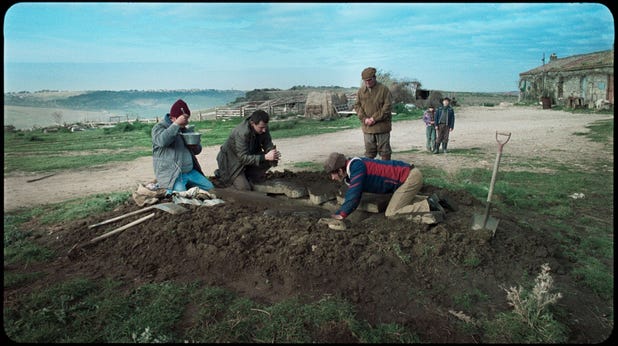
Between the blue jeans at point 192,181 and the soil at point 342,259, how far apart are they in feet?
2.04

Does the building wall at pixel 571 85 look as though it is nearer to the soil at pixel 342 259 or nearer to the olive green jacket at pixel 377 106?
the olive green jacket at pixel 377 106

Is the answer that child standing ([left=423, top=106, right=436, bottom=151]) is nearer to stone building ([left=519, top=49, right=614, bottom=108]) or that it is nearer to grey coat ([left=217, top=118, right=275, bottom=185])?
grey coat ([left=217, top=118, right=275, bottom=185])

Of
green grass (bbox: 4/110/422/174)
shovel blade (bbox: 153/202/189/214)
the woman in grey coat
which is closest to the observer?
shovel blade (bbox: 153/202/189/214)

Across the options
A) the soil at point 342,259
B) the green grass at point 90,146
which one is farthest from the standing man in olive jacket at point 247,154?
the green grass at point 90,146

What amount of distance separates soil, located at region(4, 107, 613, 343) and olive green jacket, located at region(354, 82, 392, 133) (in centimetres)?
213

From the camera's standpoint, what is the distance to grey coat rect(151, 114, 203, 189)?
5566mm

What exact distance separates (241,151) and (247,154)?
97 mm

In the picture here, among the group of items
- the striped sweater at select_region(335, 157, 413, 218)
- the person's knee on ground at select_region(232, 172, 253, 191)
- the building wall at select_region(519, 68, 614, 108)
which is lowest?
the person's knee on ground at select_region(232, 172, 253, 191)

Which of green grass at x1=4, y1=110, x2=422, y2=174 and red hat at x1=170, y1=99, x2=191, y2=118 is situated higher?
red hat at x1=170, y1=99, x2=191, y2=118

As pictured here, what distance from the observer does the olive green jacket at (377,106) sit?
23.2 ft

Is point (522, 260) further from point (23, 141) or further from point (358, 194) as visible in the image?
point (23, 141)

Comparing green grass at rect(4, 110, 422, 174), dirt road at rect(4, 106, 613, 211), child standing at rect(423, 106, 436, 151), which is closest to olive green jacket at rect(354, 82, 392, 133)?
dirt road at rect(4, 106, 613, 211)

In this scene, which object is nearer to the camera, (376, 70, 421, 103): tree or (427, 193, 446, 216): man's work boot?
(427, 193, 446, 216): man's work boot

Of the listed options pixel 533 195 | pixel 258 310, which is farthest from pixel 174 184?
pixel 533 195
